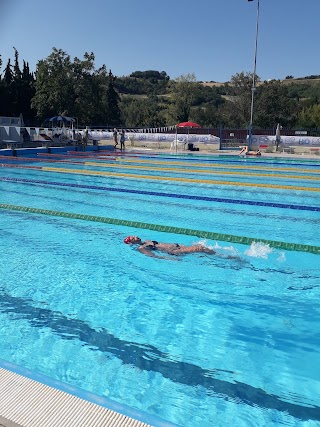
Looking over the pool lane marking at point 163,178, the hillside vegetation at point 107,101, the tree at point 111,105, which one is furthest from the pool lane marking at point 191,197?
the tree at point 111,105

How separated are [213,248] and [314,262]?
4.52 ft

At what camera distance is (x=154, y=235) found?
6.81 metres

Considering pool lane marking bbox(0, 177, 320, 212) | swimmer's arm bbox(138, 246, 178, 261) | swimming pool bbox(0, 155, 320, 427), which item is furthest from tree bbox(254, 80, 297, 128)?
swimmer's arm bbox(138, 246, 178, 261)

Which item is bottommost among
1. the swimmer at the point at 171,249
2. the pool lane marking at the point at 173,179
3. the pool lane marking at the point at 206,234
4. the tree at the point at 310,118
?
the swimmer at the point at 171,249

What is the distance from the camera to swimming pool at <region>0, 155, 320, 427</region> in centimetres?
287

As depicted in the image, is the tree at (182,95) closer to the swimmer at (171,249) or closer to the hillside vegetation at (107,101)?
the hillside vegetation at (107,101)

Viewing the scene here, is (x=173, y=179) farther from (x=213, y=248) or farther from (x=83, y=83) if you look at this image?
(x=83, y=83)

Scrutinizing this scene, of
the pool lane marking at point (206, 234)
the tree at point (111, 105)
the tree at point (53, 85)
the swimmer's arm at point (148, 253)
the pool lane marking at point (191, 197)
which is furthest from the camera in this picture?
the tree at point (111, 105)

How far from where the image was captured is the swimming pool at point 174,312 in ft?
9.41

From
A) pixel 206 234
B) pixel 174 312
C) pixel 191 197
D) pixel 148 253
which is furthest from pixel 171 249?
pixel 191 197

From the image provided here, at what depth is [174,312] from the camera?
4.08 metres

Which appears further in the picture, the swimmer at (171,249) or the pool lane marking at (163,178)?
the pool lane marking at (163,178)

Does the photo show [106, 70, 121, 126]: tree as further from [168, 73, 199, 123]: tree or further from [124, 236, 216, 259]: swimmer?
[124, 236, 216, 259]: swimmer

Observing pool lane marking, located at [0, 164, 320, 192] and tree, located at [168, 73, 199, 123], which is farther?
tree, located at [168, 73, 199, 123]
